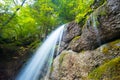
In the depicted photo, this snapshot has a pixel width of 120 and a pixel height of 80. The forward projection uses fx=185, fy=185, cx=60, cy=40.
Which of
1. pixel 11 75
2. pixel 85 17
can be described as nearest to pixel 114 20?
pixel 85 17

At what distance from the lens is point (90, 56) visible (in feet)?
19.0

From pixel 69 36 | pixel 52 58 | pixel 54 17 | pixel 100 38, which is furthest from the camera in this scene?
pixel 54 17

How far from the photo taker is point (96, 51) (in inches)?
224

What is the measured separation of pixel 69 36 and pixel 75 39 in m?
0.64

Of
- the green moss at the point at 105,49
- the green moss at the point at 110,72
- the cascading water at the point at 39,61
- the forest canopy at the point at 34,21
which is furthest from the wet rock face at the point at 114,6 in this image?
the forest canopy at the point at 34,21

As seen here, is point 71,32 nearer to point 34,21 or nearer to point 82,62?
point 82,62

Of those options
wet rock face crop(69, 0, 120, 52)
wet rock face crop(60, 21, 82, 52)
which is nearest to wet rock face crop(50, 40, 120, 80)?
wet rock face crop(69, 0, 120, 52)

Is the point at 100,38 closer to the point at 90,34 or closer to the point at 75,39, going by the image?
the point at 90,34

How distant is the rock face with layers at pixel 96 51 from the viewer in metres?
4.86

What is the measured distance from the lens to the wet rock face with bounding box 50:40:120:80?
17.1ft

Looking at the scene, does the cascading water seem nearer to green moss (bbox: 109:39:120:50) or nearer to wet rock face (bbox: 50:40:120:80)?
wet rock face (bbox: 50:40:120:80)

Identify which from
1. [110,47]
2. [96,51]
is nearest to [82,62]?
[96,51]

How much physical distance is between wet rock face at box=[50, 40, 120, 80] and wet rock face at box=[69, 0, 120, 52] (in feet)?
0.79

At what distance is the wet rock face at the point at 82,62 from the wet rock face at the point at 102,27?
0.79 feet
